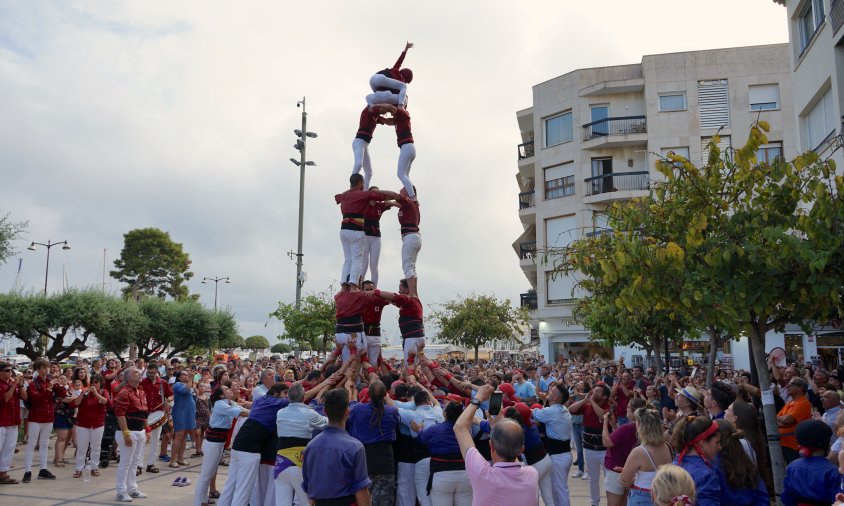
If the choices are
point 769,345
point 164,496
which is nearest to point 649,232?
point 164,496

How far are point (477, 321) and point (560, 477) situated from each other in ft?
95.3

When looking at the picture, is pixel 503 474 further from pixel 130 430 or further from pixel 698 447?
pixel 130 430

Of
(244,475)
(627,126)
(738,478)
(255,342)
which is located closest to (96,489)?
(244,475)

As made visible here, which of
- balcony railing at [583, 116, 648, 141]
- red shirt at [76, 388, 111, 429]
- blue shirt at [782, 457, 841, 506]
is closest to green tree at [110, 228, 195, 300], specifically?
balcony railing at [583, 116, 648, 141]

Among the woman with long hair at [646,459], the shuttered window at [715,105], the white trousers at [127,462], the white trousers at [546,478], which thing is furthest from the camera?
the shuttered window at [715,105]

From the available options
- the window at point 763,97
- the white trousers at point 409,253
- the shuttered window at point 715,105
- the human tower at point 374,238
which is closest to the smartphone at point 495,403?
the human tower at point 374,238

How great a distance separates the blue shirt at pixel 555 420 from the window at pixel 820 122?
10599 millimetres

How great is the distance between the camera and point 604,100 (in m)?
35.5

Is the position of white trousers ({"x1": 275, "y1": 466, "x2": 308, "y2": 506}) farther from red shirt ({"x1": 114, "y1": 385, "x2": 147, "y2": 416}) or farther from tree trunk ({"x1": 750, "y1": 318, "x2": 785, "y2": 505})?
tree trunk ({"x1": 750, "y1": 318, "x2": 785, "y2": 505})

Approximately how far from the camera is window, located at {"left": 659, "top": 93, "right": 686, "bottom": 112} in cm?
3428

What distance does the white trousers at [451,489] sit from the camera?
6.43 meters

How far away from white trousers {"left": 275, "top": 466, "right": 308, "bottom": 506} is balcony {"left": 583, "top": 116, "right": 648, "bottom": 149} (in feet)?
98.5

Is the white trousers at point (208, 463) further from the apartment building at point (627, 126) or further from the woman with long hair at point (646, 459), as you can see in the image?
the apartment building at point (627, 126)

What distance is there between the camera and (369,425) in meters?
6.94
